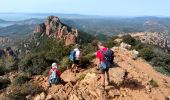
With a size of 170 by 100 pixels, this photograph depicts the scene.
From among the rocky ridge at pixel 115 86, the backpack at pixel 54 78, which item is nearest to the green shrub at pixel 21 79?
the rocky ridge at pixel 115 86

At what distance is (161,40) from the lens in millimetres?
44969

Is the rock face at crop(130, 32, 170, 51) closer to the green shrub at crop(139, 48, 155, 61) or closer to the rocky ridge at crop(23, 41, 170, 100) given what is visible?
the green shrub at crop(139, 48, 155, 61)

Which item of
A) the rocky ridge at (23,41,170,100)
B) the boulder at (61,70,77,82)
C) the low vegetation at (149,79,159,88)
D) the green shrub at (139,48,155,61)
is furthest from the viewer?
the green shrub at (139,48,155,61)

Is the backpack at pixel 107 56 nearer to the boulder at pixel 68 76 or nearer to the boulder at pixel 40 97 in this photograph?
the boulder at pixel 68 76

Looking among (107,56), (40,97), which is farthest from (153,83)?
(40,97)

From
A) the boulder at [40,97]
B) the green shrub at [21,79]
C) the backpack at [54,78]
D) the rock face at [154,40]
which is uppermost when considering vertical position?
the backpack at [54,78]

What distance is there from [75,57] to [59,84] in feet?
7.49

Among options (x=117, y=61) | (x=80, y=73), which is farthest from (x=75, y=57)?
(x=117, y=61)

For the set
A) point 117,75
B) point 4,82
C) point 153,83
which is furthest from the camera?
point 4,82

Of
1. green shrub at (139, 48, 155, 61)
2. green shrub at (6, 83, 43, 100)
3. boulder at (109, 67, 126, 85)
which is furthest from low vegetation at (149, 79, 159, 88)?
green shrub at (139, 48, 155, 61)

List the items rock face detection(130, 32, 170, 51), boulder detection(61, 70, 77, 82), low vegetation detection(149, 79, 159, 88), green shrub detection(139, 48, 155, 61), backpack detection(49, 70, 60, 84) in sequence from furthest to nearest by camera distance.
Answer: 1. rock face detection(130, 32, 170, 51)
2. green shrub detection(139, 48, 155, 61)
3. boulder detection(61, 70, 77, 82)
4. low vegetation detection(149, 79, 159, 88)
5. backpack detection(49, 70, 60, 84)

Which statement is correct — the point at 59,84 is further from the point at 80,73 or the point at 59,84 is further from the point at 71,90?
the point at 80,73

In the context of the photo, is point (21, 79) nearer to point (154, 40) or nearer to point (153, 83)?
point (153, 83)

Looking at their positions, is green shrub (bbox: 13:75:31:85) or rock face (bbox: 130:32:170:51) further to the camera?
rock face (bbox: 130:32:170:51)
